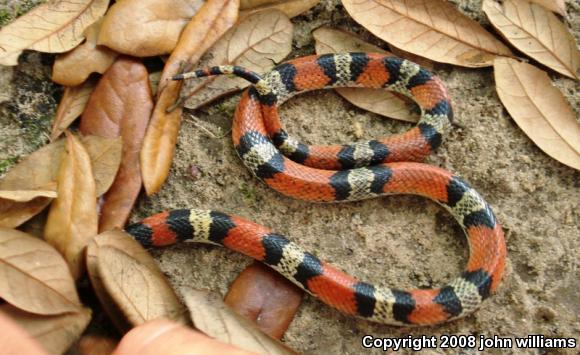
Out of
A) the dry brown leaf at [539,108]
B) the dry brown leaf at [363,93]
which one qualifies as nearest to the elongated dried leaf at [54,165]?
the dry brown leaf at [363,93]

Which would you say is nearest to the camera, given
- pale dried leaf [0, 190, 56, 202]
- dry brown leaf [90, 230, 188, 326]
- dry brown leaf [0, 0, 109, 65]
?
dry brown leaf [90, 230, 188, 326]

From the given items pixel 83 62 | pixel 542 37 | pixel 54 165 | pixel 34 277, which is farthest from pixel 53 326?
pixel 542 37

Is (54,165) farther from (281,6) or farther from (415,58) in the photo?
(415,58)

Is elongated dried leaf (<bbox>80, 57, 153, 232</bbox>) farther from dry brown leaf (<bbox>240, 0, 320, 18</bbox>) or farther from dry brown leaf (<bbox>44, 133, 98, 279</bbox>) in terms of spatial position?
dry brown leaf (<bbox>240, 0, 320, 18</bbox>)

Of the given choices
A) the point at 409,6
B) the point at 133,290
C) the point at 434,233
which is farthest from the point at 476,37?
the point at 133,290

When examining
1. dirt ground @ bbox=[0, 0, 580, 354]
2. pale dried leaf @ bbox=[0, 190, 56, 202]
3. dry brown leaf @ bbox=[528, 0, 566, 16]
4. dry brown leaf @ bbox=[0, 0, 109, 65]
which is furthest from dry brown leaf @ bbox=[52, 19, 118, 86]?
dry brown leaf @ bbox=[528, 0, 566, 16]

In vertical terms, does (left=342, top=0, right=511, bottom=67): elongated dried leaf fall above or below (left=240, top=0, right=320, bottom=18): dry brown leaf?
below
